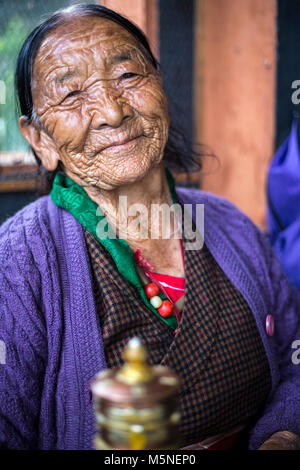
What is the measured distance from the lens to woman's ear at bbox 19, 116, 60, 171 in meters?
1.73

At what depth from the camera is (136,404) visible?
738 mm

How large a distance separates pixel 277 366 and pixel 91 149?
102 centimetres

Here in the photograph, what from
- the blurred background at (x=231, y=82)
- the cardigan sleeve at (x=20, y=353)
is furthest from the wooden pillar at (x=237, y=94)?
the cardigan sleeve at (x=20, y=353)

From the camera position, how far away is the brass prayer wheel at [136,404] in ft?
2.43

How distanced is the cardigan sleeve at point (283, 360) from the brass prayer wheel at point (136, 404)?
3.23 ft

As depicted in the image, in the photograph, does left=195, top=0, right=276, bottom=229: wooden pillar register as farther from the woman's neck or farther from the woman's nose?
the woman's nose

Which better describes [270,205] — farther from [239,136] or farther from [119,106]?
[119,106]

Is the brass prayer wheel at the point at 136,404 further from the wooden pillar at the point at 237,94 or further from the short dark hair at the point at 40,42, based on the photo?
the wooden pillar at the point at 237,94

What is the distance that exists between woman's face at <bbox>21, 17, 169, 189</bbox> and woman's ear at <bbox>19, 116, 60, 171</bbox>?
52 millimetres

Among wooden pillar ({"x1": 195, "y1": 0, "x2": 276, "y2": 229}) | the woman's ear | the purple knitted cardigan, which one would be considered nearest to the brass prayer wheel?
the purple knitted cardigan

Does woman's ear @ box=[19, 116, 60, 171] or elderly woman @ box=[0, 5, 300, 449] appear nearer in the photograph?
elderly woman @ box=[0, 5, 300, 449]

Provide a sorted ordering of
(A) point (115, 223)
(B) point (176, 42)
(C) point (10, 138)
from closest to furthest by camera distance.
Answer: (A) point (115, 223) → (C) point (10, 138) → (B) point (176, 42)

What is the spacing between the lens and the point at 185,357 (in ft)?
5.13
